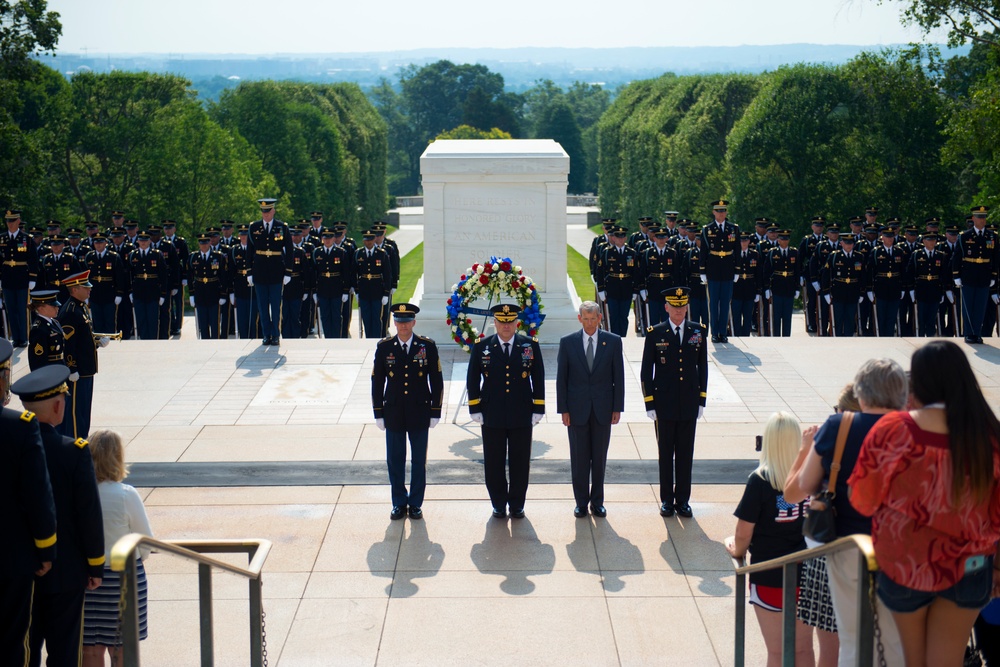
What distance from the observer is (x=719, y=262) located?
601 inches

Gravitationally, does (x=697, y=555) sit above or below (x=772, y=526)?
below

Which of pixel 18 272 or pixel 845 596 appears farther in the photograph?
pixel 18 272

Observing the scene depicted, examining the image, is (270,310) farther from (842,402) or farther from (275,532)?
(842,402)

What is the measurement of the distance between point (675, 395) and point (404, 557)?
7.26ft

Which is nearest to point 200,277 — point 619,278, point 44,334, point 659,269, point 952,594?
point 619,278

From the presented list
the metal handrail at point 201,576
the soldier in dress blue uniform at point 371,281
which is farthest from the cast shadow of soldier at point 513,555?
the soldier in dress blue uniform at point 371,281

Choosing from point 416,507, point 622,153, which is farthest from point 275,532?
point 622,153

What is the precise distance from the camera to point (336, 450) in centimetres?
1021

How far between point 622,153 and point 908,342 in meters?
51.0

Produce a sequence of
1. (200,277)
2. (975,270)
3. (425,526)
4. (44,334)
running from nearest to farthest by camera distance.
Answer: (425,526), (44,334), (975,270), (200,277)

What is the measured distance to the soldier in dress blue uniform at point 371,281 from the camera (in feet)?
54.7

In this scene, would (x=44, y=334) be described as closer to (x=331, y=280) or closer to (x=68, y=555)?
(x=68, y=555)

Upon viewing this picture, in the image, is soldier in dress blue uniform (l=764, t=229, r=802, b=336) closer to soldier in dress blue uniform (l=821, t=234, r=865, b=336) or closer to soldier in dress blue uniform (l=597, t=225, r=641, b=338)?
soldier in dress blue uniform (l=821, t=234, r=865, b=336)

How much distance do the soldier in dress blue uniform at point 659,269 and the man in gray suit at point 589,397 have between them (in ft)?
24.7
